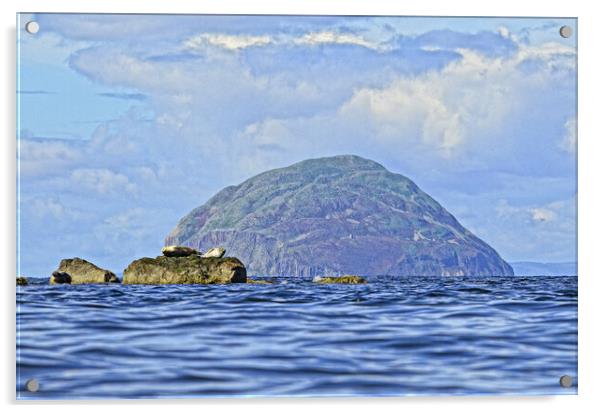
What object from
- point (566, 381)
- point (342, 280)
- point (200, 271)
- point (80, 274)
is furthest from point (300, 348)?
point (200, 271)

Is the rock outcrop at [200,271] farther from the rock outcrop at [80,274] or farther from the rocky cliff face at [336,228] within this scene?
the rock outcrop at [80,274]

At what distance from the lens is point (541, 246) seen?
58.6ft

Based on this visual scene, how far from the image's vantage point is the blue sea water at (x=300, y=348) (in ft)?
51.6

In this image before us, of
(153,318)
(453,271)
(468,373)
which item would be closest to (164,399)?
(153,318)

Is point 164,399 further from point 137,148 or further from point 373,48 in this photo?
point 373,48

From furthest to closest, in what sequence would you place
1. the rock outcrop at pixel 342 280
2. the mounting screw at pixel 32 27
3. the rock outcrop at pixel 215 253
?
1. the rock outcrop at pixel 215 253
2. the rock outcrop at pixel 342 280
3. the mounting screw at pixel 32 27

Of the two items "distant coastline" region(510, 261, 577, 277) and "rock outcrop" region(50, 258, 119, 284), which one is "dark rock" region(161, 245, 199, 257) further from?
"distant coastline" region(510, 261, 577, 277)

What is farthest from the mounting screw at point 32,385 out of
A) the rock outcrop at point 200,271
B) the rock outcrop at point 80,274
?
the rock outcrop at point 200,271

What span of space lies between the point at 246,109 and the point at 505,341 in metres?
6.10

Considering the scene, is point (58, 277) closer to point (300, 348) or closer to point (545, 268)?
point (300, 348)

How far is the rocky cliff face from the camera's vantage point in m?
21.6

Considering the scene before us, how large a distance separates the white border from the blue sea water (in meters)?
0.21
